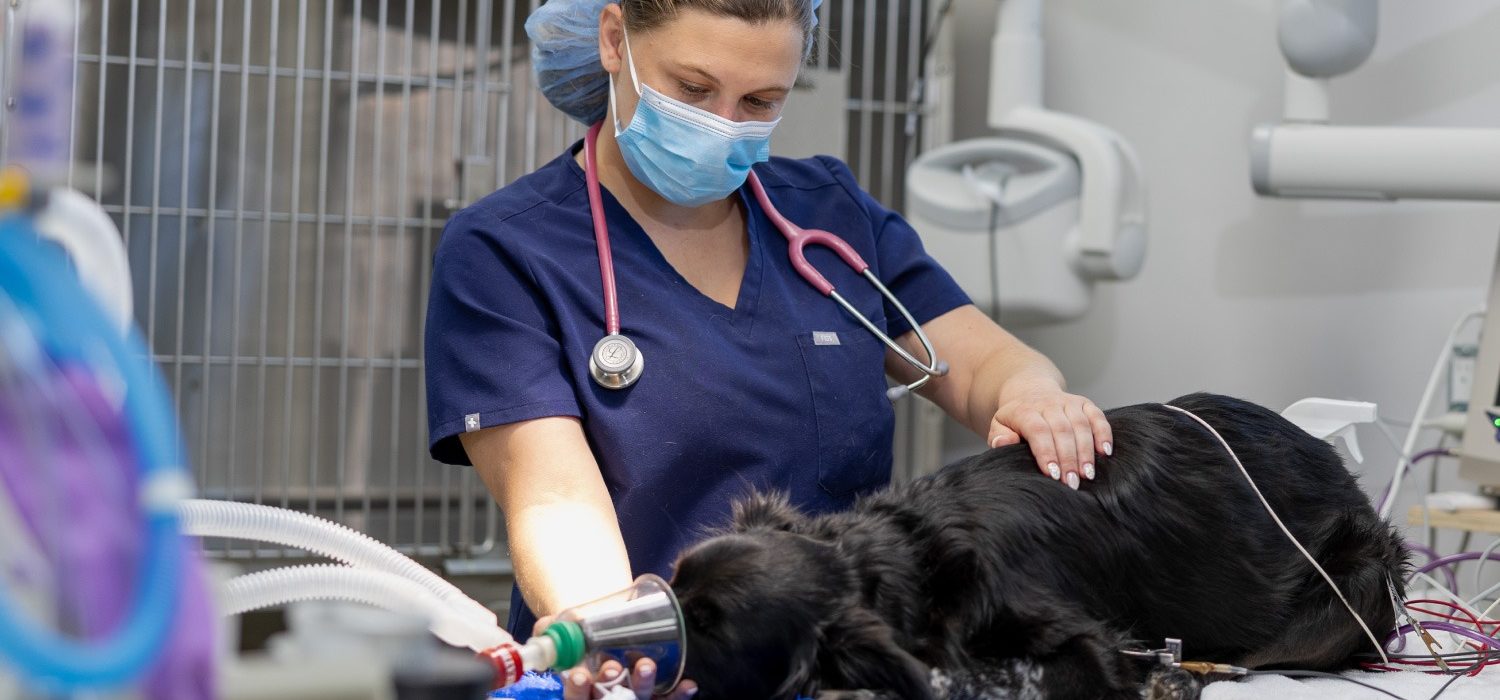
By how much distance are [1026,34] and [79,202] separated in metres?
2.50

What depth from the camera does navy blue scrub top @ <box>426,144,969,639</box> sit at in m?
1.36

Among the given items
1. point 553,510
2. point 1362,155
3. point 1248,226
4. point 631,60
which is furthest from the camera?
point 1248,226

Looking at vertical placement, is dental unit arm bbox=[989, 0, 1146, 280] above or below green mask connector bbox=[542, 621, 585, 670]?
above

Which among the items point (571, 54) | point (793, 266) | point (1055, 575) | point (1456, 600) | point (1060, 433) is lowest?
point (1456, 600)

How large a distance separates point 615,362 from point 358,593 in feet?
1.89

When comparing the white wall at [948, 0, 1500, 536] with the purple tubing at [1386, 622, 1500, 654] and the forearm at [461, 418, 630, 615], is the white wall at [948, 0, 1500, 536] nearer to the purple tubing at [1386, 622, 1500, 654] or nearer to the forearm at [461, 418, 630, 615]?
the purple tubing at [1386, 622, 1500, 654]

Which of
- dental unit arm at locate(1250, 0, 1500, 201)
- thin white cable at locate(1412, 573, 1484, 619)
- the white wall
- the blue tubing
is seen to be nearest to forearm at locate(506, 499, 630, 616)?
the blue tubing

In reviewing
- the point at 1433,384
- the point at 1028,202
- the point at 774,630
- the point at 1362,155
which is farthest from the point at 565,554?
the point at 1028,202

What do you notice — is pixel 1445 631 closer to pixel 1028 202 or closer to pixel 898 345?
pixel 898 345

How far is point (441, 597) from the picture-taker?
905 mm

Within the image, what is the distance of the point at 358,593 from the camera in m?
0.79

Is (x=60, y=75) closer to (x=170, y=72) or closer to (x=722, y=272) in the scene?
(x=722, y=272)

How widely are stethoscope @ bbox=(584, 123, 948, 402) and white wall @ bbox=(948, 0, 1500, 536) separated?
109 cm

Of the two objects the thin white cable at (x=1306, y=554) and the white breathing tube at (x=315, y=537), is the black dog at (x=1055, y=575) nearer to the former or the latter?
the thin white cable at (x=1306, y=554)
